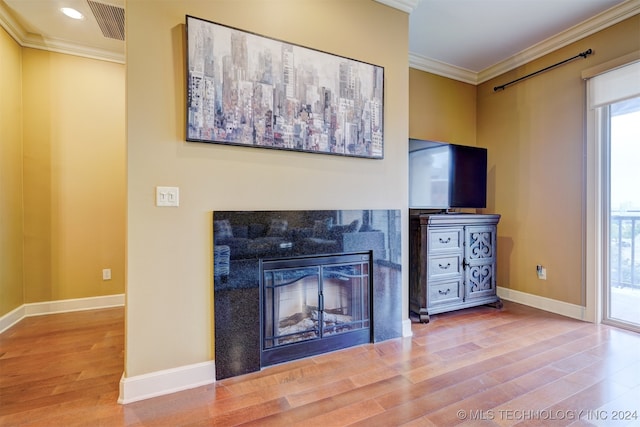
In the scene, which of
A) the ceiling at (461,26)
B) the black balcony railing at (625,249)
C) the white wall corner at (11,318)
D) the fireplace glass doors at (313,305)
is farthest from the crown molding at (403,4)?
the white wall corner at (11,318)

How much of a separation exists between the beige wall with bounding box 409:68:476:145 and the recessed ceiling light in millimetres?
3240

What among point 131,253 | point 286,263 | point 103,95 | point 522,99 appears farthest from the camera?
point 522,99

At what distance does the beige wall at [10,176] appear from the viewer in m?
2.56

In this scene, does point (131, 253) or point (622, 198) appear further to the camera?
point (622, 198)

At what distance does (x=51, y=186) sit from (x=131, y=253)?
7.10ft

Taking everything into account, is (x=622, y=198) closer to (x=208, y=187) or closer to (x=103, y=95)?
(x=208, y=187)

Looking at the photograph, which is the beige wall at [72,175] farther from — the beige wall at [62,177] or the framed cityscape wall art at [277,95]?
the framed cityscape wall art at [277,95]

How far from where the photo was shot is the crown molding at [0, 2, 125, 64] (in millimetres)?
2530

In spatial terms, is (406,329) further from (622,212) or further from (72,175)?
(72,175)

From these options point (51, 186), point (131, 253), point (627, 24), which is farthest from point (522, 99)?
point (51, 186)

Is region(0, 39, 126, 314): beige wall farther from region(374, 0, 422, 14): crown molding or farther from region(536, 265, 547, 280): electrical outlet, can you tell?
region(536, 265, 547, 280): electrical outlet

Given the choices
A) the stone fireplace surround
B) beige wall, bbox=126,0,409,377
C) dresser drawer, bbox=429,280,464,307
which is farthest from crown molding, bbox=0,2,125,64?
dresser drawer, bbox=429,280,464,307

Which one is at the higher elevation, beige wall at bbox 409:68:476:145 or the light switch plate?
beige wall at bbox 409:68:476:145

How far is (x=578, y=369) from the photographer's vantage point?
193cm
